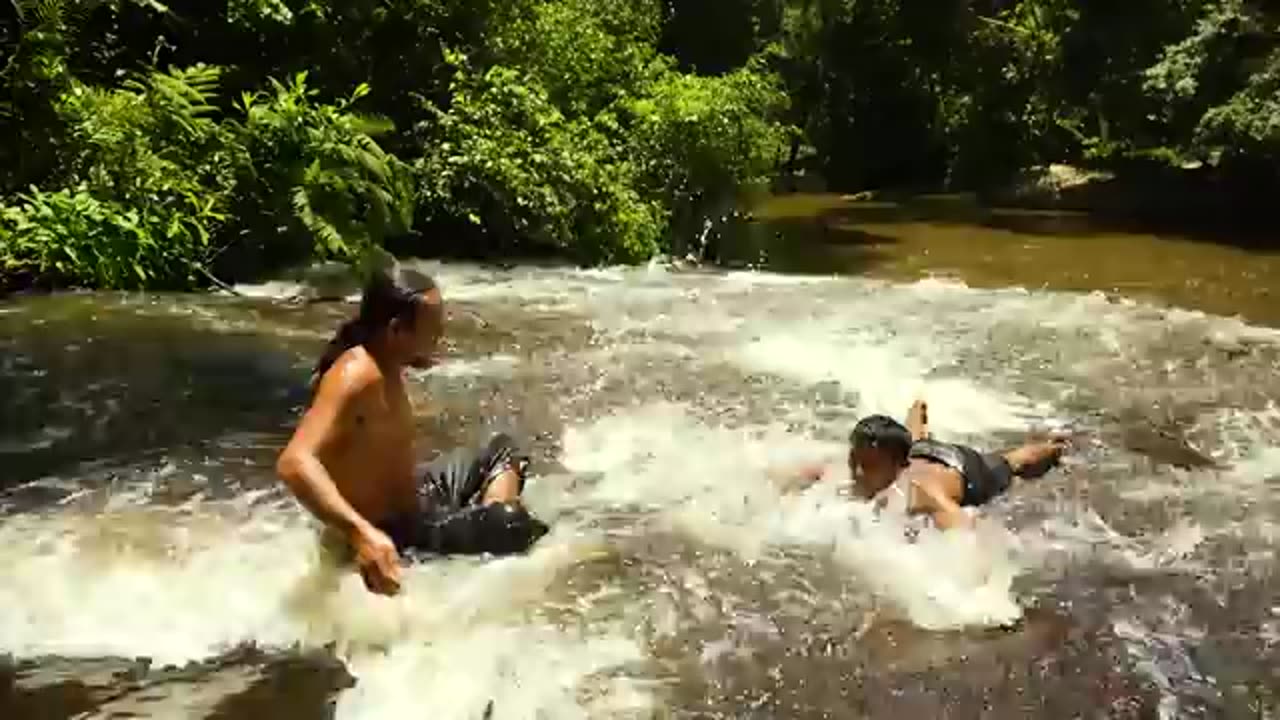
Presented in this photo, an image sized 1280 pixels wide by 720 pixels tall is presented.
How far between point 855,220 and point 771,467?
20979 mm

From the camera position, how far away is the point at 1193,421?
27.7 feet

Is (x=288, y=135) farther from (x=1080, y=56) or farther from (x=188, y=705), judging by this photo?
(x=1080, y=56)

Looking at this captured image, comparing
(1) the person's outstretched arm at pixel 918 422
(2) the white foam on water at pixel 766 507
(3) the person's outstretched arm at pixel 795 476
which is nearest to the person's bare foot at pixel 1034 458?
(1) the person's outstretched arm at pixel 918 422

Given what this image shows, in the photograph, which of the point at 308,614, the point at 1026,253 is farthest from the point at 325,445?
the point at 1026,253

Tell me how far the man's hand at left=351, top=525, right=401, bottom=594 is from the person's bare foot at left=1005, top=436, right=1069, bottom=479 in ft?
13.2

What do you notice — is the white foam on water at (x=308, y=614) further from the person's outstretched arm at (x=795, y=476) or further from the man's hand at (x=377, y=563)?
the person's outstretched arm at (x=795, y=476)

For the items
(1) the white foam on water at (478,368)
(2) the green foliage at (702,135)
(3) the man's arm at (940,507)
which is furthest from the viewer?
(2) the green foliage at (702,135)

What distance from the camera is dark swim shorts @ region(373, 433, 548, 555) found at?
529 centimetres

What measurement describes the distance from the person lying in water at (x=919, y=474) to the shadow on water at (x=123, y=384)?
3313mm

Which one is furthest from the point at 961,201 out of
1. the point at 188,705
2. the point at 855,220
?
the point at 188,705

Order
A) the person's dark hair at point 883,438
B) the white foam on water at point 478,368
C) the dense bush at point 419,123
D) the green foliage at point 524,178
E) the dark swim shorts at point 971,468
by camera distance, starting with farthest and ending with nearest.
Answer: the green foliage at point 524,178
the dense bush at point 419,123
the white foam on water at point 478,368
the dark swim shorts at point 971,468
the person's dark hair at point 883,438

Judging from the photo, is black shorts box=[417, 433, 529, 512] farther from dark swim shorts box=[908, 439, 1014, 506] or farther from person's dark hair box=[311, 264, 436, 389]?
dark swim shorts box=[908, 439, 1014, 506]

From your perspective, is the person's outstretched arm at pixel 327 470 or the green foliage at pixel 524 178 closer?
the person's outstretched arm at pixel 327 470

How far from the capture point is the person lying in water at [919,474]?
6.34 m
